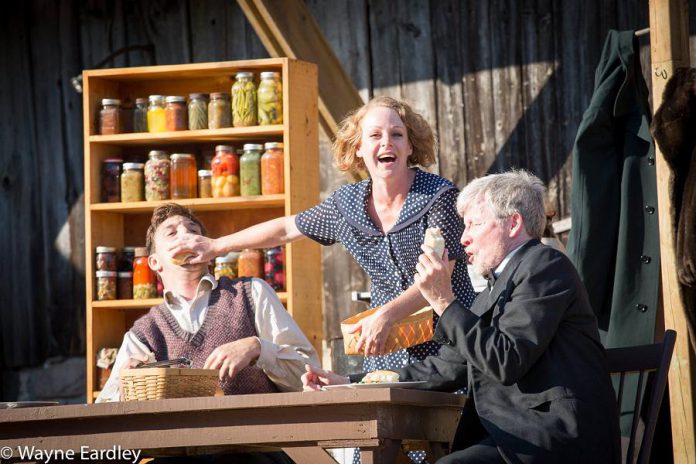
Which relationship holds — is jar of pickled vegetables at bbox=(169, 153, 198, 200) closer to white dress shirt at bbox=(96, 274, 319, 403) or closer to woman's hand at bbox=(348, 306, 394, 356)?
white dress shirt at bbox=(96, 274, 319, 403)

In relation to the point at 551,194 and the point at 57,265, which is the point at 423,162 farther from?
the point at 57,265

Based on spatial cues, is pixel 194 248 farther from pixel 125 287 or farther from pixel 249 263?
pixel 125 287

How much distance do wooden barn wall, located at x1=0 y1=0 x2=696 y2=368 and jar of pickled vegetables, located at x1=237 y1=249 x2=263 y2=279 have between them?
0.50m

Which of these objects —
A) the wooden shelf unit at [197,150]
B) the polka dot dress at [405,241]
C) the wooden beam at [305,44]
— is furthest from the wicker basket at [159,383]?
the wooden beam at [305,44]

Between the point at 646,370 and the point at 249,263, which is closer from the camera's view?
the point at 646,370

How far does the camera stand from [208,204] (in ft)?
17.2

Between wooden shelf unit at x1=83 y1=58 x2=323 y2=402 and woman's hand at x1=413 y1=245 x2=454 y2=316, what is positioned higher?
wooden shelf unit at x1=83 y1=58 x2=323 y2=402

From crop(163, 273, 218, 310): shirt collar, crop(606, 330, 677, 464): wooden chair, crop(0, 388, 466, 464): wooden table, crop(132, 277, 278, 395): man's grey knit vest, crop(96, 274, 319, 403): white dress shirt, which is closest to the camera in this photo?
crop(0, 388, 466, 464): wooden table

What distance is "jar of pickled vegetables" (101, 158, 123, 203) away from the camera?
5418 millimetres

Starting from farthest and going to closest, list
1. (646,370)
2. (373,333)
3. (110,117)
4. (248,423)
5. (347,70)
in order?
(347,70), (110,117), (373,333), (646,370), (248,423)

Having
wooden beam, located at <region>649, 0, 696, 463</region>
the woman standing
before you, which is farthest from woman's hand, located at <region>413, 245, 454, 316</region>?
wooden beam, located at <region>649, 0, 696, 463</region>

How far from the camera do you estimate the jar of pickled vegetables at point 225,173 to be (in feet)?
17.2

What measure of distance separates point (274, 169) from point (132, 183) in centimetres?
67
